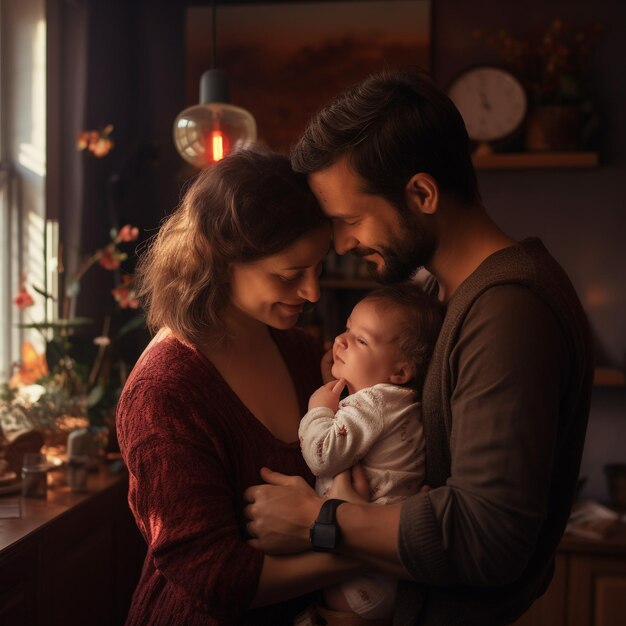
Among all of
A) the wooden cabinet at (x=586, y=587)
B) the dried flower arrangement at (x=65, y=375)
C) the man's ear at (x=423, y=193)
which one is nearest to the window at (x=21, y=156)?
the dried flower arrangement at (x=65, y=375)

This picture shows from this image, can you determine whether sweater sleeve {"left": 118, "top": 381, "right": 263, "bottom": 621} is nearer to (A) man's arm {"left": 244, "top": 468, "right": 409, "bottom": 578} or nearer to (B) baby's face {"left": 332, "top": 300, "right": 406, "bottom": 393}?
(A) man's arm {"left": 244, "top": 468, "right": 409, "bottom": 578}

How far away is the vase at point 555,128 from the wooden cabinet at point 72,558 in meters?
2.31

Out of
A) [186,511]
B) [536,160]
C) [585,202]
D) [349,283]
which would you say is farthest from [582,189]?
[186,511]

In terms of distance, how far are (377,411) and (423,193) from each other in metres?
0.42

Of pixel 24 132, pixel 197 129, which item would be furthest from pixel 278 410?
pixel 24 132

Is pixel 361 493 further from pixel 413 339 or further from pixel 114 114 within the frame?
pixel 114 114

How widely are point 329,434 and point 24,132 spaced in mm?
2315

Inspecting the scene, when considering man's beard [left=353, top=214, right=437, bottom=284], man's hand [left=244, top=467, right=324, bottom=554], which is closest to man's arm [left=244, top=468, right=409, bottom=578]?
man's hand [left=244, top=467, right=324, bottom=554]

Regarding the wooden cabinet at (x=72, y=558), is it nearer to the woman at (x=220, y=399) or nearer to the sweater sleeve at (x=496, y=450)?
the woman at (x=220, y=399)

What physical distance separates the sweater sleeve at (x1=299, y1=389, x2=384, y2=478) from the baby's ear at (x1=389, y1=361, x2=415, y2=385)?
0.07 m

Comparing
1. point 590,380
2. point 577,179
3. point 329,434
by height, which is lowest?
point 329,434

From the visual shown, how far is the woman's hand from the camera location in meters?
1.49

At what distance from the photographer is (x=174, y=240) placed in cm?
167

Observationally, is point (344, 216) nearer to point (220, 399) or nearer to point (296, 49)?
point (220, 399)
